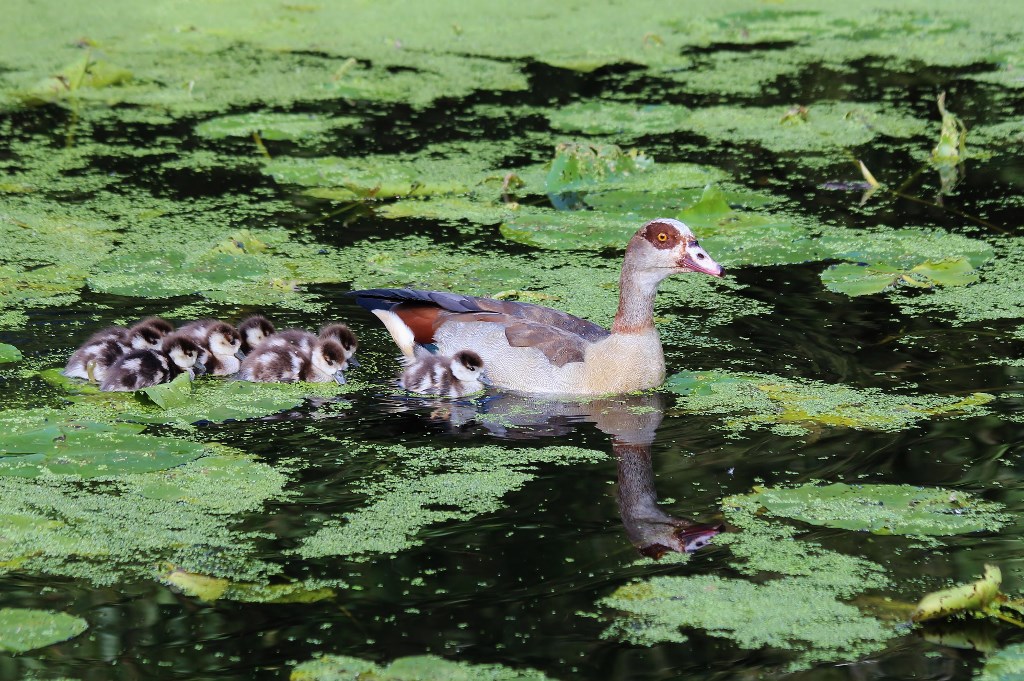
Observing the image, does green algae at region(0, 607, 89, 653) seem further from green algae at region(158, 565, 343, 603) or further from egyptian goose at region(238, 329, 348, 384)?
egyptian goose at region(238, 329, 348, 384)

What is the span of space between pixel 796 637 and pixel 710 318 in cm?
312

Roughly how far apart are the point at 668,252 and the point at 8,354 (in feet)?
9.85

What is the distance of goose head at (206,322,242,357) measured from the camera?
237 inches

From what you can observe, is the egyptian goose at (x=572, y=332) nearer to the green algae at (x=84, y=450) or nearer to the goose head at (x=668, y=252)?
the goose head at (x=668, y=252)

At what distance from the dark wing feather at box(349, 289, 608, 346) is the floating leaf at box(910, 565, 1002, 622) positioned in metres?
2.57

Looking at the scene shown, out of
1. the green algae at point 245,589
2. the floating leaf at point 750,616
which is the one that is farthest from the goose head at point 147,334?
the floating leaf at point 750,616

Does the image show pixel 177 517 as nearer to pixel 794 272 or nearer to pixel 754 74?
pixel 794 272

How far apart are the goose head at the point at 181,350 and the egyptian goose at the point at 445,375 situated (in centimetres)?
93

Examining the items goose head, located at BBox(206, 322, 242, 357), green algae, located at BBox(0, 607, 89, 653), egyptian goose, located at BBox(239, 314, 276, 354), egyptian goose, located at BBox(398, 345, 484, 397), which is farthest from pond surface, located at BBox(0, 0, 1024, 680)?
egyptian goose, located at BBox(239, 314, 276, 354)

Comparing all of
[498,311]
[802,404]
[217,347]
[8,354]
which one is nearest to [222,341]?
[217,347]

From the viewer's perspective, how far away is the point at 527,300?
6934 millimetres

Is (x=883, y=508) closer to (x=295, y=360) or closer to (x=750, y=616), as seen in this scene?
(x=750, y=616)

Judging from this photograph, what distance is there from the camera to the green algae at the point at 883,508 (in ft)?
14.8

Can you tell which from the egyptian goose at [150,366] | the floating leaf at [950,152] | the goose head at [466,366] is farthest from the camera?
the floating leaf at [950,152]
